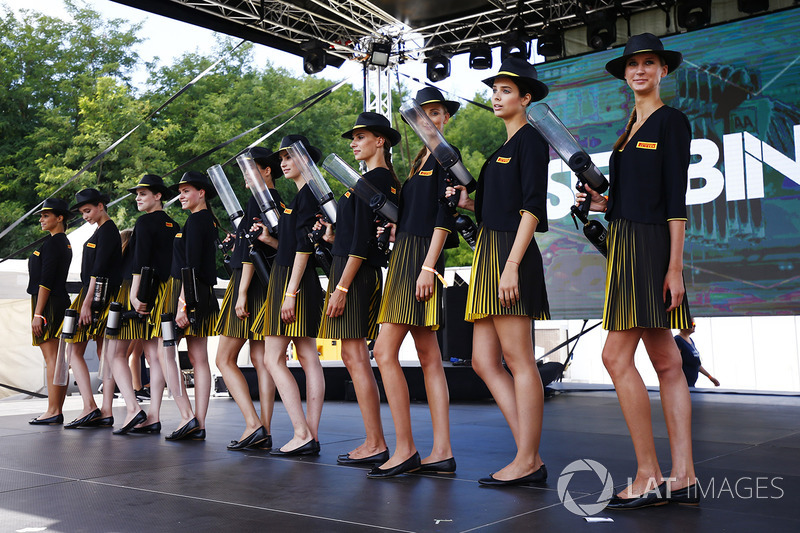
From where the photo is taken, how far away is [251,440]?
4.47m

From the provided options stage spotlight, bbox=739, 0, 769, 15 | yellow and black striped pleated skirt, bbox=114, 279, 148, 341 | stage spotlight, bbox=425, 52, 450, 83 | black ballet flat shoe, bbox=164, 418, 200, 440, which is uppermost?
stage spotlight, bbox=425, 52, 450, 83

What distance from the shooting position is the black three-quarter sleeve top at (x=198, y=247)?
489cm

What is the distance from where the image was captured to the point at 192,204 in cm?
505

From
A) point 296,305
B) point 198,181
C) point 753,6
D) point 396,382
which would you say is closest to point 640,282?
point 396,382

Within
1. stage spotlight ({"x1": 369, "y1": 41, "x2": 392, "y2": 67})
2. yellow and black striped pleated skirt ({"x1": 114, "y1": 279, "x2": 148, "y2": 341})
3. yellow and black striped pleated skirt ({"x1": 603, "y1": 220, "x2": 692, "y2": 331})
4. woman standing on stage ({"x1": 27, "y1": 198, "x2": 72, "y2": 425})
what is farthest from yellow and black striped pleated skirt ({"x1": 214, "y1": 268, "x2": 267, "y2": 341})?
stage spotlight ({"x1": 369, "y1": 41, "x2": 392, "y2": 67})

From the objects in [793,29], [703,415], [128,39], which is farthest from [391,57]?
[128,39]

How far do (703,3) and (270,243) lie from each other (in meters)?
5.88

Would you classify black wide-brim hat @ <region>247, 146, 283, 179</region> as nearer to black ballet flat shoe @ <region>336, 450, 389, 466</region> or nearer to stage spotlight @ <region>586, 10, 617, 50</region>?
black ballet flat shoe @ <region>336, 450, 389, 466</region>

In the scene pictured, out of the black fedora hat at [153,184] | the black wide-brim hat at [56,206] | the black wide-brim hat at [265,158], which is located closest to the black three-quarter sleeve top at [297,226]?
the black wide-brim hat at [265,158]

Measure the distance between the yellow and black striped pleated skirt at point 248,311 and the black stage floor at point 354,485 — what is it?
0.71 m

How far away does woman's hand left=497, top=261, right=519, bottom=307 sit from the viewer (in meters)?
3.06

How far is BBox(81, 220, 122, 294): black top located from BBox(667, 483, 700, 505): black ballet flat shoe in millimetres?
4386

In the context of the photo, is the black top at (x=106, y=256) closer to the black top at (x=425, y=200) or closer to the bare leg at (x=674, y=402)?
the black top at (x=425, y=200)

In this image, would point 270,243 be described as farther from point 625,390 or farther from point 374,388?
point 625,390
